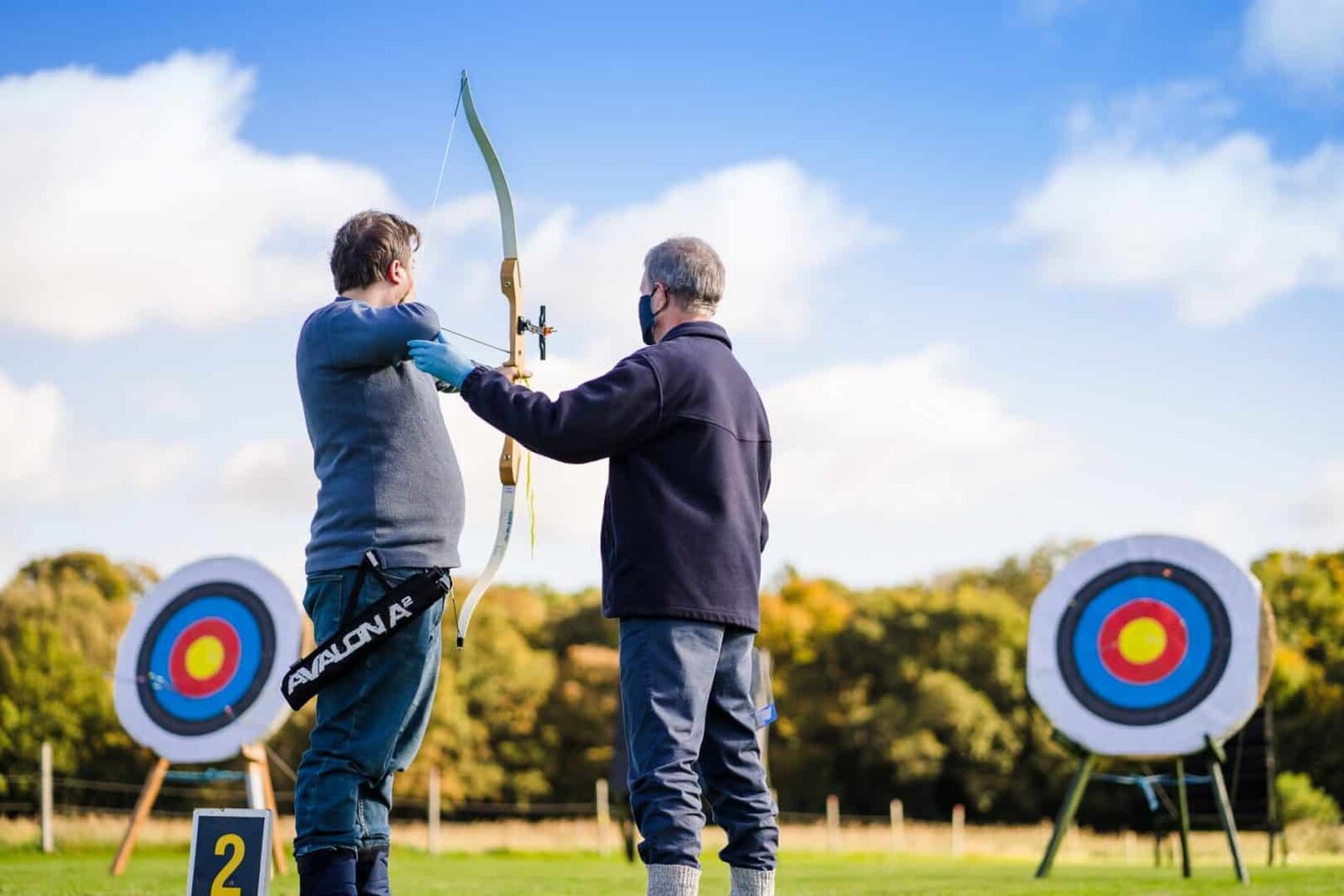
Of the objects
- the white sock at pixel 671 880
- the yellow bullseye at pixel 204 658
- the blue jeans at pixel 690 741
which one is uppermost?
the yellow bullseye at pixel 204 658

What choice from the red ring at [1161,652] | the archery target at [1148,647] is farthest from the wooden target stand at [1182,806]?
the red ring at [1161,652]

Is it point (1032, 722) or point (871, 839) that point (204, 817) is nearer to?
point (871, 839)

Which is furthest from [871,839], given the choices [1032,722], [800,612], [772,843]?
[772,843]

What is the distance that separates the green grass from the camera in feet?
18.0

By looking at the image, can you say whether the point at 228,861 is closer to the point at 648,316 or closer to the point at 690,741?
the point at 690,741

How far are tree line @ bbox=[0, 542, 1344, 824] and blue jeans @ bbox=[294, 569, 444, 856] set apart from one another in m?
22.2

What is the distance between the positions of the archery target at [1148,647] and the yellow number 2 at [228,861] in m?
4.85

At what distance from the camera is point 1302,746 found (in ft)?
81.2

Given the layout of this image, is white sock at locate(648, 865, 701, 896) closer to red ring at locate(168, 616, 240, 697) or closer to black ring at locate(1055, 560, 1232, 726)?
black ring at locate(1055, 560, 1232, 726)

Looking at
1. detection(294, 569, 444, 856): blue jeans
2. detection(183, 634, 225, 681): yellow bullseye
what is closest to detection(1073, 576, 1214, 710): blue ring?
detection(183, 634, 225, 681): yellow bullseye

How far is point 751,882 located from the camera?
302 centimetres

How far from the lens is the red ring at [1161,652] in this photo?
6.89m

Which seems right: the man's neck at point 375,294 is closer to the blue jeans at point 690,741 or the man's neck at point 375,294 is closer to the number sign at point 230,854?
the blue jeans at point 690,741

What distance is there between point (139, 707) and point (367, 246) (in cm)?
555
